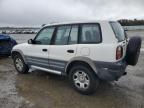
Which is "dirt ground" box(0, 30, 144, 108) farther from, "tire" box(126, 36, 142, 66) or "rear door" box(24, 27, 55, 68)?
"tire" box(126, 36, 142, 66)

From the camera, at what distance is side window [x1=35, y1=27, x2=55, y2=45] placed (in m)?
6.20

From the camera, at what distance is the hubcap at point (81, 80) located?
5289 millimetres

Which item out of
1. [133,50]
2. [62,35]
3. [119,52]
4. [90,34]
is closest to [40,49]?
[62,35]

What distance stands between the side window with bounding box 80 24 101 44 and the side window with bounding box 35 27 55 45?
1.22m

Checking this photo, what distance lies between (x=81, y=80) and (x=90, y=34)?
1221 millimetres

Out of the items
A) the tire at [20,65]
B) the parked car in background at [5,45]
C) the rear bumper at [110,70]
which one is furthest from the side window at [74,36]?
the parked car in background at [5,45]

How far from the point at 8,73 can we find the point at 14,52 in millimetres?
881

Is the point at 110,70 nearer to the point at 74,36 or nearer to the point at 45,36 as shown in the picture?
the point at 74,36

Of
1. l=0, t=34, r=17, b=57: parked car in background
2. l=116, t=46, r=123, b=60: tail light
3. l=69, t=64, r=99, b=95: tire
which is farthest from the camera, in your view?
l=0, t=34, r=17, b=57: parked car in background

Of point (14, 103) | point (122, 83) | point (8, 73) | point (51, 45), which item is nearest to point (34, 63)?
point (51, 45)

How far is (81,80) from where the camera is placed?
5.39m

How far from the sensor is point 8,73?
310 inches

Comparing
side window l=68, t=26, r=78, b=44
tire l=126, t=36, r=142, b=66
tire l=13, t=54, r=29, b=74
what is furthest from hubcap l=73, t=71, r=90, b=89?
tire l=13, t=54, r=29, b=74

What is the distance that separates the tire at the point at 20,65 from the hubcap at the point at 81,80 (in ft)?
8.45
